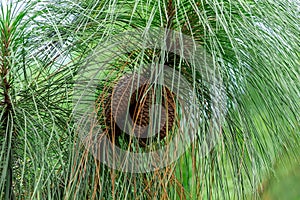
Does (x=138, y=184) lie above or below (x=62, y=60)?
below

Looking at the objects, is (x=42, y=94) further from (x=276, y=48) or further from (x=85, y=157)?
(x=276, y=48)

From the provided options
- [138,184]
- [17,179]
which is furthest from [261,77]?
[17,179]

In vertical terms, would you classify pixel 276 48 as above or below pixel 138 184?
above

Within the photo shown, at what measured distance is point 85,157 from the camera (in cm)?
38

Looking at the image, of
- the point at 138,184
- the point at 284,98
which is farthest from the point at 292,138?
the point at 138,184

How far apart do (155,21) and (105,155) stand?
14cm

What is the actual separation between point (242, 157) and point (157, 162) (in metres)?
0.08

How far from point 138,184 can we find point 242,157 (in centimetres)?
10

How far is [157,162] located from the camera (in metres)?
0.41

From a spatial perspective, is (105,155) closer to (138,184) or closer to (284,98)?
(138,184)

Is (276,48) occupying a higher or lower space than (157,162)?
higher

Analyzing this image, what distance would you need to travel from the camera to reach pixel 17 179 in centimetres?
46

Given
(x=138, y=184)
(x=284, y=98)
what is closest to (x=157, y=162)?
(x=138, y=184)

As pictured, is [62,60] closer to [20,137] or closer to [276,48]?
[20,137]
